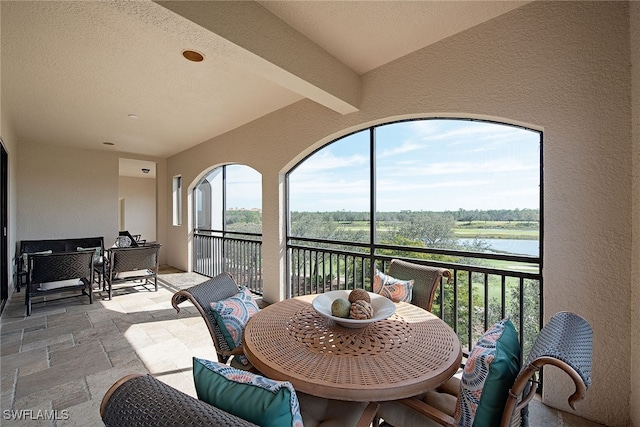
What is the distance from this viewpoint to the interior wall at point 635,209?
167 centimetres

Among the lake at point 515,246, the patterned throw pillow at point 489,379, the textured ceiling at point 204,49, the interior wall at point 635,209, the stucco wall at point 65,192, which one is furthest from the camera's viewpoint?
the stucco wall at point 65,192

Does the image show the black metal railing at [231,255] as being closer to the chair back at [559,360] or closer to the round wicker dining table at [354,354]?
the round wicker dining table at [354,354]

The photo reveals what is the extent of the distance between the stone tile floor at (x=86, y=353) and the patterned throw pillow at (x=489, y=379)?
1.27 m

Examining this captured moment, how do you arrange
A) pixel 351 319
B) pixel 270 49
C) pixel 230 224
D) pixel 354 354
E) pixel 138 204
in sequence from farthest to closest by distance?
1. pixel 138 204
2. pixel 230 224
3. pixel 270 49
4. pixel 351 319
5. pixel 354 354

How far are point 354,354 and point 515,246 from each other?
1.74 metres

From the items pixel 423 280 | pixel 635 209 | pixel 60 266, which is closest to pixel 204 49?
pixel 423 280

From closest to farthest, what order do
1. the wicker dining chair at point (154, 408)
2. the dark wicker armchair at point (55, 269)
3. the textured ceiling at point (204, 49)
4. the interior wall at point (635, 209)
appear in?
the wicker dining chair at point (154, 408)
the interior wall at point (635, 209)
the textured ceiling at point (204, 49)
the dark wicker armchair at point (55, 269)

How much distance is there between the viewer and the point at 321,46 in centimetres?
253

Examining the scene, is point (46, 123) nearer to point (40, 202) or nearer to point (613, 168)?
point (40, 202)

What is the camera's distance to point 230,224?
546 cm

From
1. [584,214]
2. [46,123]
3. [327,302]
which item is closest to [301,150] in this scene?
[327,302]

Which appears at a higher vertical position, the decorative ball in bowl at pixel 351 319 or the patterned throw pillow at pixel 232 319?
the decorative ball in bowl at pixel 351 319

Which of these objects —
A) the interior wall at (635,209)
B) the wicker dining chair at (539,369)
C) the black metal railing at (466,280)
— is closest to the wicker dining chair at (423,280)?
the black metal railing at (466,280)

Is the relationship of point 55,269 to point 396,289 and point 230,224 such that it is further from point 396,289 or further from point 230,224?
point 396,289
